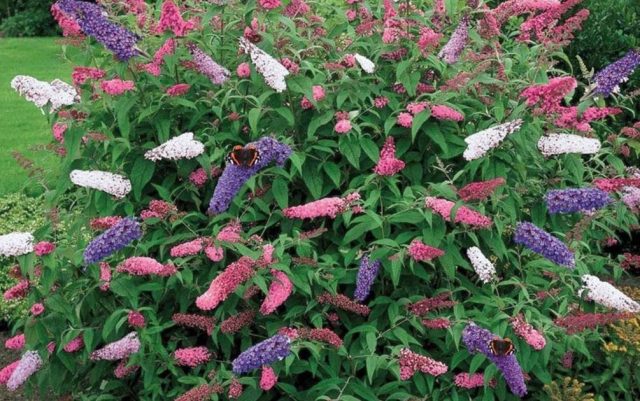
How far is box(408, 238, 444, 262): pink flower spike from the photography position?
11.3 ft

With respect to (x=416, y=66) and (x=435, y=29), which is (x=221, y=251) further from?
(x=435, y=29)

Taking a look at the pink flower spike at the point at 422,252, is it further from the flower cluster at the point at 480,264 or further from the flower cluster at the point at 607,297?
the flower cluster at the point at 607,297

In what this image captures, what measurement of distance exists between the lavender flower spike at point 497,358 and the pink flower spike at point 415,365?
146mm

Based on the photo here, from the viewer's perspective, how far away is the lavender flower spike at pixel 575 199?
376cm

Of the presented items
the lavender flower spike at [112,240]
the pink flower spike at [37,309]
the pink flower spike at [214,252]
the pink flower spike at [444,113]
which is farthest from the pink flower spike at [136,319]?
the pink flower spike at [444,113]

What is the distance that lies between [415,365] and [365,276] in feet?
1.29

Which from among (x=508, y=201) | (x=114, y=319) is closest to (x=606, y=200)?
(x=508, y=201)

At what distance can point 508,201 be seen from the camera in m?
3.83

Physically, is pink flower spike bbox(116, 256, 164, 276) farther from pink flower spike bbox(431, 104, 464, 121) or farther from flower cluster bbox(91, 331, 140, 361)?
pink flower spike bbox(431, 104, 464, 121)

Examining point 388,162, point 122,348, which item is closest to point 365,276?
point 388,162

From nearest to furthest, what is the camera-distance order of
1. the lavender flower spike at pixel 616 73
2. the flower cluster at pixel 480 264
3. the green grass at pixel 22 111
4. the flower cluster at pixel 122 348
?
the flower cluster at pixel 480 264
the flower cluster at pixel 122 348
the lavender flower spike at pixel 616 73
the green grass at pixel 22 111

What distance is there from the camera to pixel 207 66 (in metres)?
3.96

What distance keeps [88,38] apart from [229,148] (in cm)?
84

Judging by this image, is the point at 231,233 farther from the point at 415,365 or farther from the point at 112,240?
the point at 415,365
